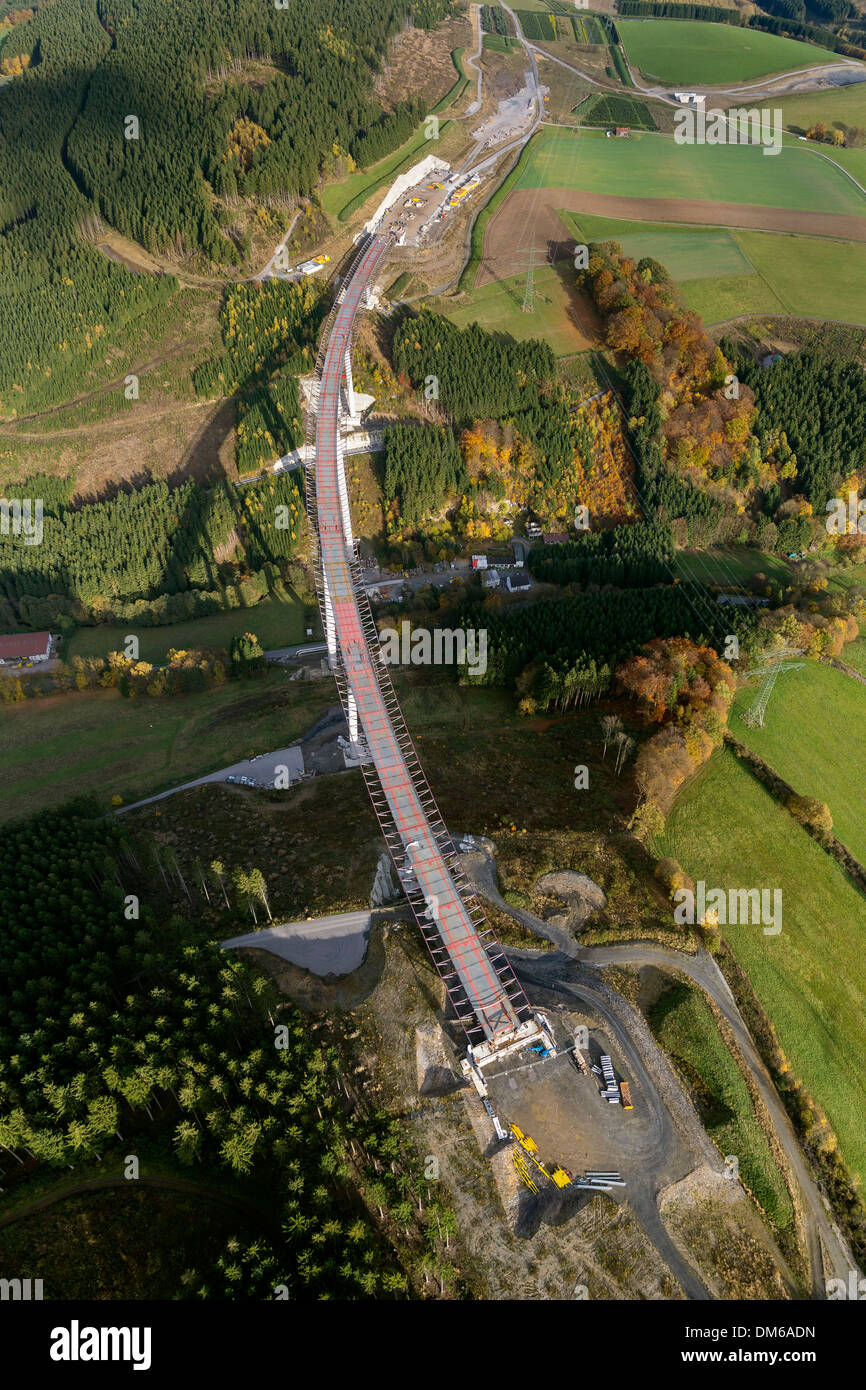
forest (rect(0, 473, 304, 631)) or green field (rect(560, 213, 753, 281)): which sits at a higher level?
green field (rect(560, 213, 753, 281))

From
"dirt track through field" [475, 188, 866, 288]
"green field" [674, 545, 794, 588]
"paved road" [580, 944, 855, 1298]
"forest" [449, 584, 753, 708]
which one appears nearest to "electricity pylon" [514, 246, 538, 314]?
"dirt track through field" [475, 188, 866, 288]

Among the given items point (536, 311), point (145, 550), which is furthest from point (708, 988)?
point (536, 311)

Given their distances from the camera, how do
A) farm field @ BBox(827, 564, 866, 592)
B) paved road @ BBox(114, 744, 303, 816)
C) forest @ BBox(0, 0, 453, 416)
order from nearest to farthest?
1. paved road @ BBox(114, 744, 303, 816)
2. farm field @ BBox(827, 564, 866, 592)
3. forest @ BBox(0, 0, 453, 416)

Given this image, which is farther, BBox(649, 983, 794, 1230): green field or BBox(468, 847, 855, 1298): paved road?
BBox(468, 847, 855, 1298): paved road

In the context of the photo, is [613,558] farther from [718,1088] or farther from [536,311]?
[718,1088]

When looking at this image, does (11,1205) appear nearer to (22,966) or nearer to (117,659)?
(22,966)

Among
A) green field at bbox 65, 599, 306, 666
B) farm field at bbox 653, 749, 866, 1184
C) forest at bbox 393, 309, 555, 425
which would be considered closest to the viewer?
farm field at bbox 653, 749, 866, 1184

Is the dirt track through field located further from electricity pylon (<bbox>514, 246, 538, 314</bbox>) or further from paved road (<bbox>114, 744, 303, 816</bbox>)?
paved road (<bbox>114, 744, 303, 816</bbox>)

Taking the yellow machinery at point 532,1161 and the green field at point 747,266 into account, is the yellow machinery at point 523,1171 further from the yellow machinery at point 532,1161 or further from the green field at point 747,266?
the green field at point 747,266
